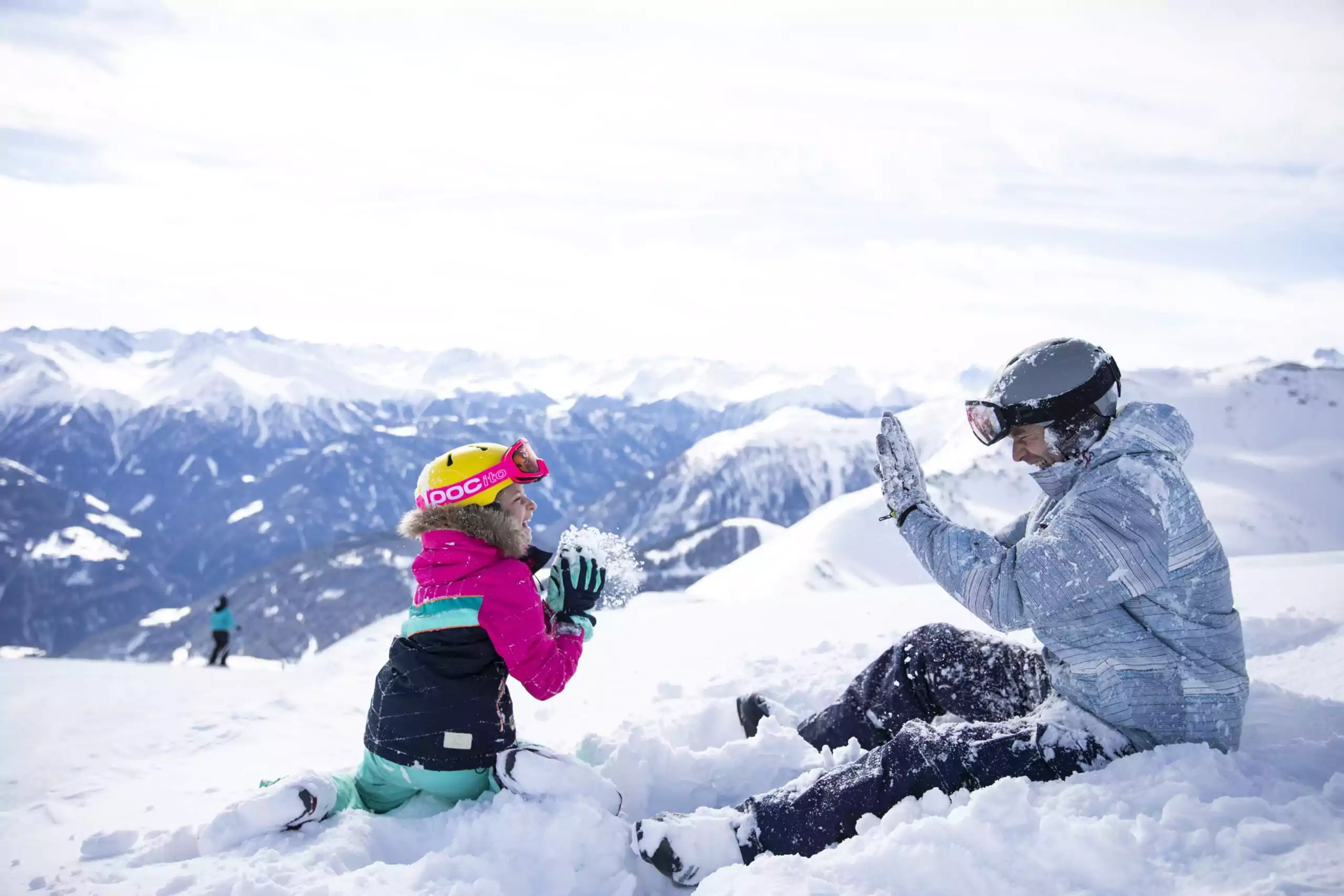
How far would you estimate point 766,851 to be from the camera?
3488 millimetres

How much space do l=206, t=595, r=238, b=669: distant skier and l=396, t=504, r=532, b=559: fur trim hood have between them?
1772 cm

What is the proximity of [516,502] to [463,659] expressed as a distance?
33.3 inches

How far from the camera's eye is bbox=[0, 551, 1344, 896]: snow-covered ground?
2818mm

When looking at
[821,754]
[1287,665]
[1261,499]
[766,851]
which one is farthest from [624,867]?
[1261,499]

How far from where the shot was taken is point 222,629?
19.9m

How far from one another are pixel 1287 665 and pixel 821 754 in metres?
3.39

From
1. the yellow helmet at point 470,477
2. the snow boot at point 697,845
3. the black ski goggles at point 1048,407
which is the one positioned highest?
the black ski goggles at point 1048,407

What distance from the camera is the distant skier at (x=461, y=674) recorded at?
4012mm

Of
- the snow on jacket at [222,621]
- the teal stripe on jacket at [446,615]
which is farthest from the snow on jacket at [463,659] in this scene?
the snow on jacket at [222,621]

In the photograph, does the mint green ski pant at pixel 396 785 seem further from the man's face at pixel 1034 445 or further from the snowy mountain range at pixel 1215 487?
the snowy mountain range at pixel 1215 487

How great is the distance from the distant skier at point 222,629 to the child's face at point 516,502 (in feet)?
58.7

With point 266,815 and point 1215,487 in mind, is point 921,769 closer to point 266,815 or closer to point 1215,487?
point 266,815

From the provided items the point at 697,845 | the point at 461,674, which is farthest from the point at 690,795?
the point at 461,674

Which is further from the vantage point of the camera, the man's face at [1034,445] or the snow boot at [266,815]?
the snow boot at [266,815]
